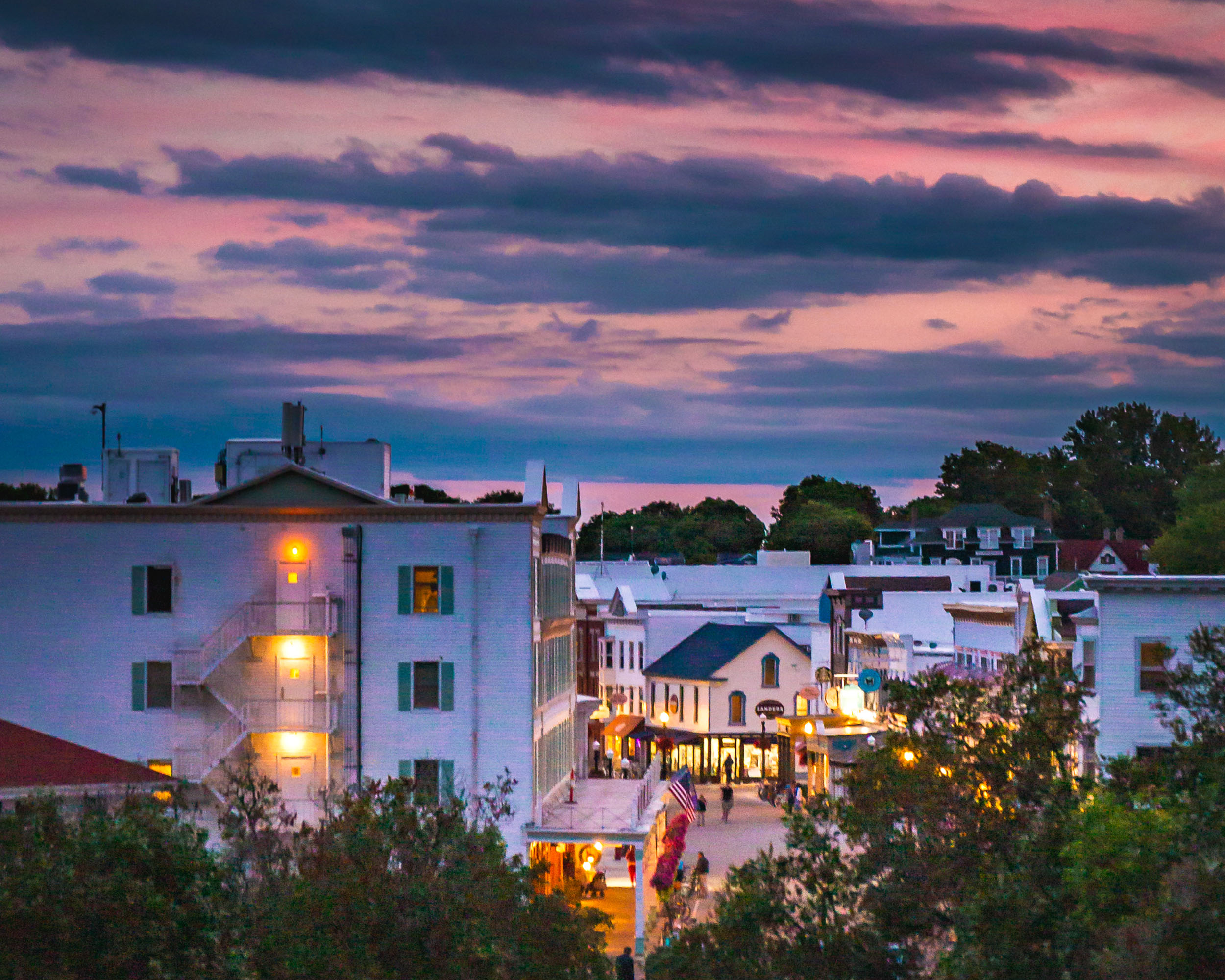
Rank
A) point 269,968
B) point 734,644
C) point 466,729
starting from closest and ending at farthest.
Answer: point 269,968 < point 466,729 < point 734,644

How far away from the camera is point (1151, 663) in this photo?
140 ft

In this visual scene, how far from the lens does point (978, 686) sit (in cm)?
2711

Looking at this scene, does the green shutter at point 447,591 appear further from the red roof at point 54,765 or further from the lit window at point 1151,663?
the lit window at point 1151,663

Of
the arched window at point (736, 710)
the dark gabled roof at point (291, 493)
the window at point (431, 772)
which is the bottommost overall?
the arched window at point (736, 710)

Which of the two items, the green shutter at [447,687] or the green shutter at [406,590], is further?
the green shutter at [406,590]

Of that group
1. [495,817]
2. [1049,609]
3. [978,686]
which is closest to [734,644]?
[1049,609]

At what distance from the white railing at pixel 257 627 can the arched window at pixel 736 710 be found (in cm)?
4499

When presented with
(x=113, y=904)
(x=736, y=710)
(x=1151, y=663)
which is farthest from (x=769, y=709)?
(x=113, y=904)

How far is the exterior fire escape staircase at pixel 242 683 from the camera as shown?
142ft

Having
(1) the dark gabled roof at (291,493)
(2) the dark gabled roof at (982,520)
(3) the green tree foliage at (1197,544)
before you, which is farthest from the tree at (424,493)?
(2) the dark gabled roof at (982,520)

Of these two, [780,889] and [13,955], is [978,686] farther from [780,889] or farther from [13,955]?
[13,955]

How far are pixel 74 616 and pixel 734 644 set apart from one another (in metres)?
47.8

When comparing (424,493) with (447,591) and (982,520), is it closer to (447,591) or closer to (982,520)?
(447,591)

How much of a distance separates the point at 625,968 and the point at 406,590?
46.1ft
